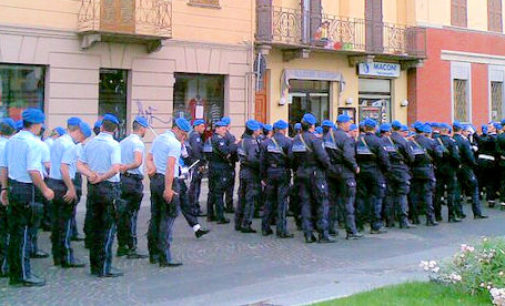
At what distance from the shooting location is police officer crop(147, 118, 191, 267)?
9278mm

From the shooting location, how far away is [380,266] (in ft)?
31.6

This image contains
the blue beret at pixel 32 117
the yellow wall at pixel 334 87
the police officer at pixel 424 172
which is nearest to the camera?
the blue beret at pixel 32 117

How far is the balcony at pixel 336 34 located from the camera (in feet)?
70.7

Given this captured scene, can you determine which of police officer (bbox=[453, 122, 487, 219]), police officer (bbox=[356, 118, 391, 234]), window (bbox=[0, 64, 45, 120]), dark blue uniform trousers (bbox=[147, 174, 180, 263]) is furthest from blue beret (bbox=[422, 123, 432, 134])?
window (bbox=[0, 64, 45, 120])

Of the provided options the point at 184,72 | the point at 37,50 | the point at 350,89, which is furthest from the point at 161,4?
the point at 350,89

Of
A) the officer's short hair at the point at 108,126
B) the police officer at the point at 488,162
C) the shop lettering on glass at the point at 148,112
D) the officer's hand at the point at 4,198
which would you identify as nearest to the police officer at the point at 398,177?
the police officer at the point at 488,162

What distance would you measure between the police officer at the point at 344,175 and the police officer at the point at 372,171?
710mm

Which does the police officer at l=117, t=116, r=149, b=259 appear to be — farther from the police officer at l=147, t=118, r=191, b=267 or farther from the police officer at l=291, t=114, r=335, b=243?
the police officer at l=291, t=114, r=335, b=243

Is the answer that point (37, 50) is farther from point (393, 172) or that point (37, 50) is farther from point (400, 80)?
point (400, 80)

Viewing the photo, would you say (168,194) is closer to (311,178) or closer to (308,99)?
(311,178)

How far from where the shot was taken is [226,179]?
13961 millimetres

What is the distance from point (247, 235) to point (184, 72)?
8806 mm

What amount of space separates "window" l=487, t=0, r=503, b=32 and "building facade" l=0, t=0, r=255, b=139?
1289 cm

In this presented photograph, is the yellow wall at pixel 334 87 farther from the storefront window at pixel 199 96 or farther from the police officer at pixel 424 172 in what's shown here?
the police officer at pixel 424 172
